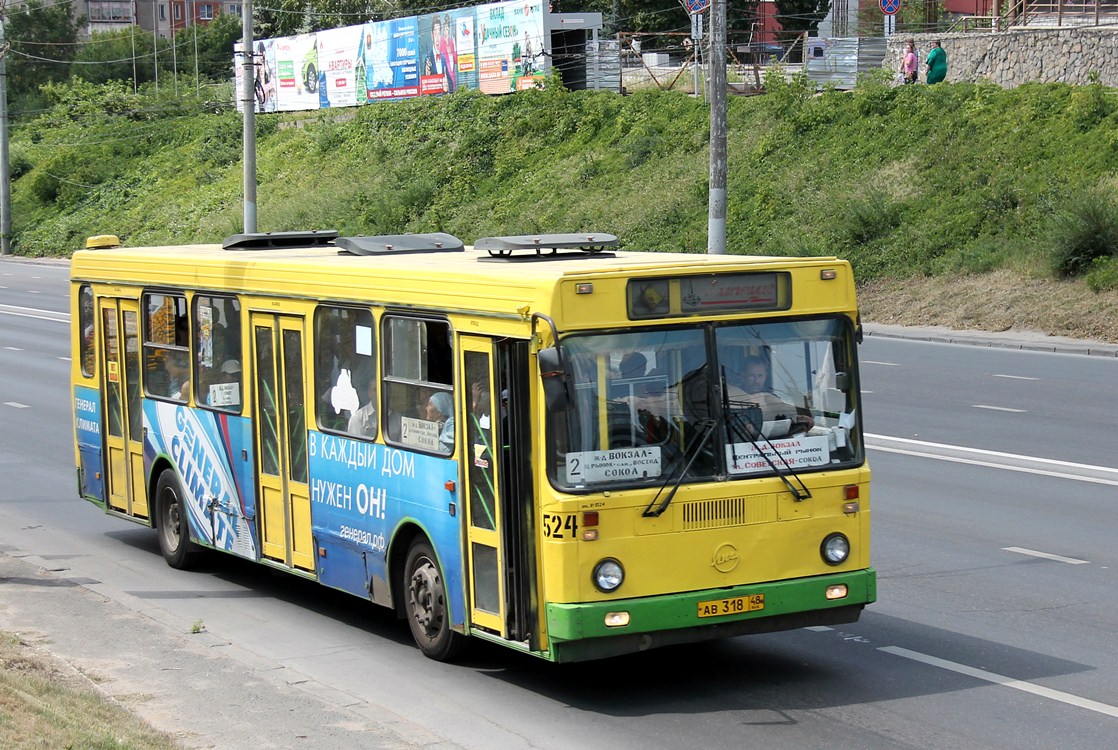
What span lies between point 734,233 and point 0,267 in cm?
3416

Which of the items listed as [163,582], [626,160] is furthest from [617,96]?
[163,582]

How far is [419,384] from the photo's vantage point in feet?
30.2

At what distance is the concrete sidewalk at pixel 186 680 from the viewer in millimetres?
7719

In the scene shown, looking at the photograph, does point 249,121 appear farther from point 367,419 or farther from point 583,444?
point 583,444

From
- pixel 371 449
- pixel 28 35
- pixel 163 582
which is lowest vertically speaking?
pixel 163 582

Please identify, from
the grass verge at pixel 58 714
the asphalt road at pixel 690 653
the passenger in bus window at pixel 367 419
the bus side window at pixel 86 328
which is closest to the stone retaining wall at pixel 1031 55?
the asphalt road at pixel 690 653

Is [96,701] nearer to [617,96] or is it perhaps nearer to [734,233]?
[734,233]

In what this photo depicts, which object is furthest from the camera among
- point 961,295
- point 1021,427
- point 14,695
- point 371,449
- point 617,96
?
point 617,96

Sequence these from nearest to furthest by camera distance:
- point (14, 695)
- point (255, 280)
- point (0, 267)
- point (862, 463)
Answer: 1. point (14, 695)
2. point (862, 463)
3. point (255, 280)
4. point (0, 267)

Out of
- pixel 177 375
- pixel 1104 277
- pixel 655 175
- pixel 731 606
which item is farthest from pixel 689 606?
pixel 655 175

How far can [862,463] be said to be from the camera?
28.8 feet

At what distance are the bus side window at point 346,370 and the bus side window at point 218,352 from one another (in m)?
1.30

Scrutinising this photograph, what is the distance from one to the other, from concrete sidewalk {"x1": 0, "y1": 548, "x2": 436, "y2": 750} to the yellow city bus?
2.97 ft

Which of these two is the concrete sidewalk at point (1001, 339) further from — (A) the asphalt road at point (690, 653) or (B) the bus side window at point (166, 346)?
(B) the bus side window at point (166, 346)
